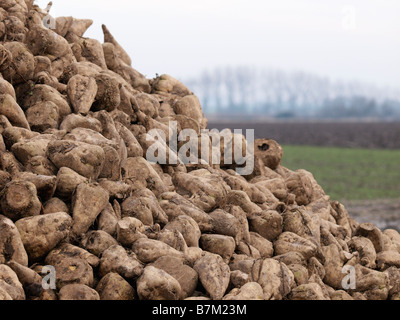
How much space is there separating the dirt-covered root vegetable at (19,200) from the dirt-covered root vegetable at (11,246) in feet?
0.71

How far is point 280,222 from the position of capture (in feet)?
20.3

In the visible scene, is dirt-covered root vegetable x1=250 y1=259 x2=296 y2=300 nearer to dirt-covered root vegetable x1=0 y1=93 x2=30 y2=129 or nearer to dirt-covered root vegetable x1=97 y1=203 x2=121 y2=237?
dirt-covered root vegetable x1=97 y1=203 x2=121 y2=237

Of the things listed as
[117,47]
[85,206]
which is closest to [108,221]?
[85,206]

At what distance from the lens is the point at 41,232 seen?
4.72 metres

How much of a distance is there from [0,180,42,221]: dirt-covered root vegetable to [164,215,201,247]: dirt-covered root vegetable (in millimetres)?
1241

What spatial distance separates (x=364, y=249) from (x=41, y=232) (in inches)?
151

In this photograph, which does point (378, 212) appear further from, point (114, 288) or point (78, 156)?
point (114, 288)

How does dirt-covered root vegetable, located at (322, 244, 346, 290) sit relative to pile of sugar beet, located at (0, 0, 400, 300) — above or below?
below

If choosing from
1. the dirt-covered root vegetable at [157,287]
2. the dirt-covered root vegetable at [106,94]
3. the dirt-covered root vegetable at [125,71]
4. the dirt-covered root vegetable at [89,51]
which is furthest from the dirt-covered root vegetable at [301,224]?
the dirt-covered root vegetable at [89,51]

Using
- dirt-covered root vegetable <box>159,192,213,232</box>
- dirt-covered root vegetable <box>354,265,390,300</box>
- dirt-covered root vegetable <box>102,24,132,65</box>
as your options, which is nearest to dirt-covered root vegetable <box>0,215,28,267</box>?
dirt-covered root vegetable <box>159,192,213,232</box>

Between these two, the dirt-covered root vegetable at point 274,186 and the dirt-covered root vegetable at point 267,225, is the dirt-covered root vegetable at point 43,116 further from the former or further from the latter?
the dirt-covered root vegetable at point 274,186

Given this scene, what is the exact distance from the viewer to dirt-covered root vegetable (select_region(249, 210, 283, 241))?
611cm

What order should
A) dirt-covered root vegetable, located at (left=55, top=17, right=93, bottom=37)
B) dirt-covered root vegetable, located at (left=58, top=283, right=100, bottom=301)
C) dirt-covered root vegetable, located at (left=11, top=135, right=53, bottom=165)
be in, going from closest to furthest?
dirt-covered root vegetable, located at (left=58, top=283, right=100, bottom=301)
dirt-covered root vegetable, located at (left=11, top=135, right=53, bottom=165)
dirt-covered root vegetable, located at (left=55, top=17, right=93, bottom=37)

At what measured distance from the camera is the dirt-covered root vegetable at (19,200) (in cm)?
479
